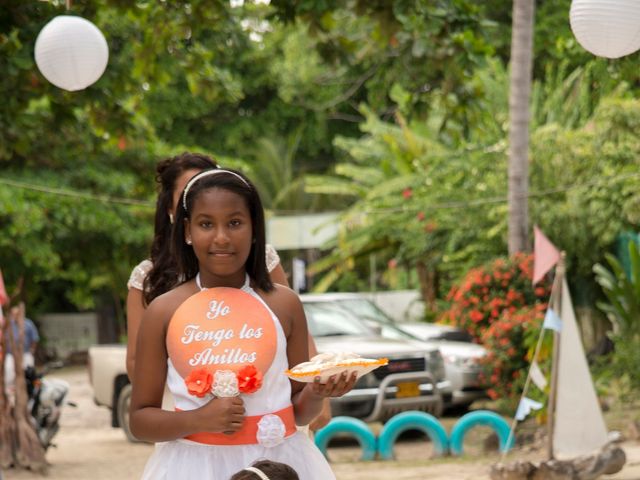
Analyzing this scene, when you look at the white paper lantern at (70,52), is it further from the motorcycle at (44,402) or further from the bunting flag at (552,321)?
the motorcycle at (44,402)

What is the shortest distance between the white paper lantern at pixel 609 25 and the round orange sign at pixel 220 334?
3.51 metres

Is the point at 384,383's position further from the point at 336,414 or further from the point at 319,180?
the point at 319,180

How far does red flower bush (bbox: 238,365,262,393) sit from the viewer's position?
2.82 meters

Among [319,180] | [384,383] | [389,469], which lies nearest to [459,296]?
[384,383]

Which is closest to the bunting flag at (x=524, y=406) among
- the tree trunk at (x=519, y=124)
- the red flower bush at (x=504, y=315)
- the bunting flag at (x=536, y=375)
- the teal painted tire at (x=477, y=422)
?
the bunting flag at (x=536, y=375)

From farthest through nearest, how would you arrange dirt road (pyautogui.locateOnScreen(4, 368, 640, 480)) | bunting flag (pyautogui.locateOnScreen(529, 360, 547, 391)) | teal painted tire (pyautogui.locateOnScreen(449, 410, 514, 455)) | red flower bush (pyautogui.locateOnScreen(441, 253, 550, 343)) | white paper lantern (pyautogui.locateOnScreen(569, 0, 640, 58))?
1. red flower bush (pyautogui.locateOnScreen(441, 253, 550, 343))
2. teal painted tire (pyautogui.locateOnScreen(449, 410, 514, 455))
3. dirt road (pyautogui.locateOnScreen(4, 368, 640, 480))
4. bunting flag (pyautogui.locateOnScreen(529, 360, 547, 391))
5. white paper lantern (pyautogui.locateOnScreen(569, 0, 640, 58))

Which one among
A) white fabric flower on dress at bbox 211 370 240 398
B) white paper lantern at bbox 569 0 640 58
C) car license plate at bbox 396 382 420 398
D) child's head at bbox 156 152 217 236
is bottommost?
car license plate at bbox 396 382 420 398

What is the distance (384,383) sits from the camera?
11914 mm

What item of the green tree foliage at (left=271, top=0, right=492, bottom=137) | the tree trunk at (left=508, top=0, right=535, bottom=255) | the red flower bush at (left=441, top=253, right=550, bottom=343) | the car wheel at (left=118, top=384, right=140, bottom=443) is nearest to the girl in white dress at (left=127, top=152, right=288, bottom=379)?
the green tree foliage at (left=271, top=0, right=492, bottom=137)

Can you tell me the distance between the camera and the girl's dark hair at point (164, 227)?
147 inches

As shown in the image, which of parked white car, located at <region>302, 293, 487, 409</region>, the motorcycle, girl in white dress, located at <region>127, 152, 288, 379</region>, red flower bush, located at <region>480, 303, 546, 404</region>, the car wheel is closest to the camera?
girl in white dress, located at <region>127, 152, 288, 379</region>

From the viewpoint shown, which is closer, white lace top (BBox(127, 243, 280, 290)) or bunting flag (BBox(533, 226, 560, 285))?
white lace top (BBox(127, 243, 280, 290))

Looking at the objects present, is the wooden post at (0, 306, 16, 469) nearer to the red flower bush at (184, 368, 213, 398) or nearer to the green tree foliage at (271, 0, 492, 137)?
the green tree foliage at (271, 0, 492, 137)

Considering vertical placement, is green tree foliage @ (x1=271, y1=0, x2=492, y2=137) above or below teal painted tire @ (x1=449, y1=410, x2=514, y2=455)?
above
